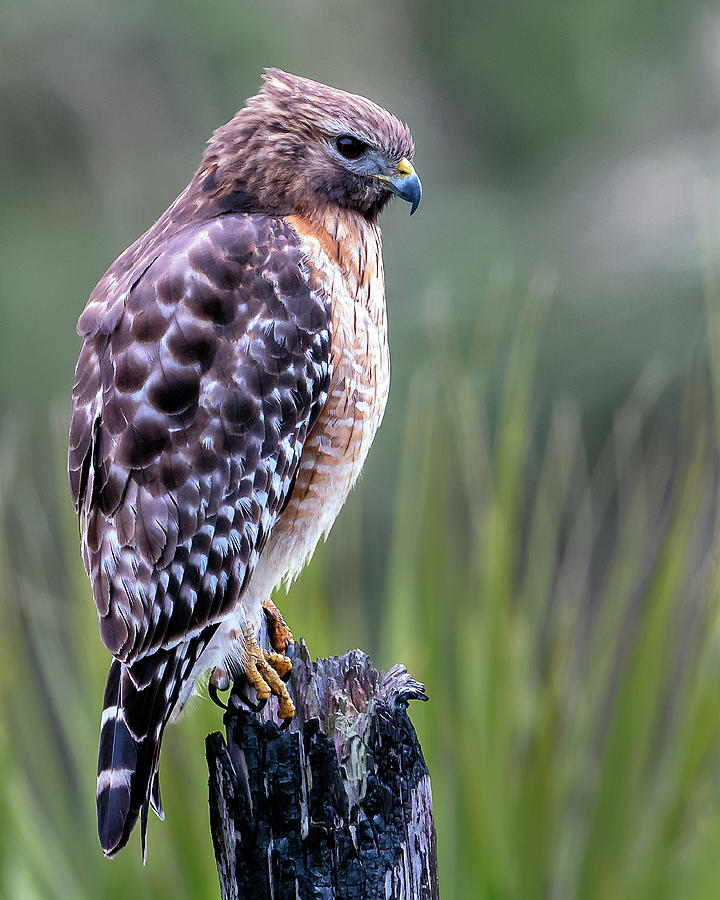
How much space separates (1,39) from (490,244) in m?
3.37

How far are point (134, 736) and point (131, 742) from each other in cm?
1

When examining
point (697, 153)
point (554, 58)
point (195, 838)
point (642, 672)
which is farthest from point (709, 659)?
point (554, 58)

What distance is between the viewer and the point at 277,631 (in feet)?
9.56

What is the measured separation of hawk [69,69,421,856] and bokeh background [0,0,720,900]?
30 cm

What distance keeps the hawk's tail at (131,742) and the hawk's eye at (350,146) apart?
115cm

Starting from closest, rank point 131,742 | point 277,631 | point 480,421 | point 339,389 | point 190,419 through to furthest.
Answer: point 131,742 < point 190,419 < point 339,389 < point 277,631 < point 480,421

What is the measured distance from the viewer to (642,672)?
8.62ft

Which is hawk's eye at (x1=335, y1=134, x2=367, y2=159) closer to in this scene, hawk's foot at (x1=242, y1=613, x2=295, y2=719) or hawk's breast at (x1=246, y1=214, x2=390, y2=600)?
hawk's breast at (x1=246, y1=214, x2=390, y2=600)

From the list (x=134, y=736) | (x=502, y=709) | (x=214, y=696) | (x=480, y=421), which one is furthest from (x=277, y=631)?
(x=480, y=421)

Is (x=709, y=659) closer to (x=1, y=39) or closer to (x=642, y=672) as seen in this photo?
(x=642, y=672)

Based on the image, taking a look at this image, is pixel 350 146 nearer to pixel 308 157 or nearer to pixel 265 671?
pixel 308 157

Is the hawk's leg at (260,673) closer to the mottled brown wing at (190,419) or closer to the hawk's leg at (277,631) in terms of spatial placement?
the hawk's leg at (277,631)

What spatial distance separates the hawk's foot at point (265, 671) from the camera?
7.95 ft

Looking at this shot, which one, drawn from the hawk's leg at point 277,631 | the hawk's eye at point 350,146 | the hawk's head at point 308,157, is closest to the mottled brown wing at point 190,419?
the hawk's head at point 308,157
